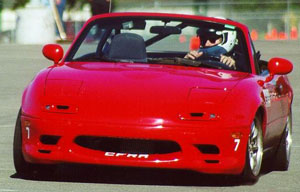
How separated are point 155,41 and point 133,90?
235 centimetres

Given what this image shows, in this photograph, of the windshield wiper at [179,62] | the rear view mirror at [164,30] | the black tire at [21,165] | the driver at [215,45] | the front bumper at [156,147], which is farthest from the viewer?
the rear view mirror at [164,30]

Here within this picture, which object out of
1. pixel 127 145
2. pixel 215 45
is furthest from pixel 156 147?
pixel 215 45

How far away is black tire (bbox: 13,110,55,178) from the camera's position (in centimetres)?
913

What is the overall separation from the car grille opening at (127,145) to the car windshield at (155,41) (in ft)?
4.62

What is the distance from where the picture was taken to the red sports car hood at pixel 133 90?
8.71 metres

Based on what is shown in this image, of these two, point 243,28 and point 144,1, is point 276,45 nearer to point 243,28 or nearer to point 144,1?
point 144,1

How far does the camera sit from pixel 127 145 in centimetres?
869

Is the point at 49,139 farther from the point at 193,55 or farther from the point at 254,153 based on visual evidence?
the point at 193,55

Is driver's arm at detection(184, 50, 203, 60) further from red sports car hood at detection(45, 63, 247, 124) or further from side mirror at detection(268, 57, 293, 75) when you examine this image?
red sports car hood at detection(45, 63, 247, 124)

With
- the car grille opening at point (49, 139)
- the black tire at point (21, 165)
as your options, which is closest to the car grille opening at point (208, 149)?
the car grille opening at point (49, 139)

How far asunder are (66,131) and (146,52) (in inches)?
82.9

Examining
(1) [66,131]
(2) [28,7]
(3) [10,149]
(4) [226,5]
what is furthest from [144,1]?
(1) [66,131]

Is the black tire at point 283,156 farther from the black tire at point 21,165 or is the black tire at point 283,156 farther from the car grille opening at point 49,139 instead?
the car grille opening at point 49,139

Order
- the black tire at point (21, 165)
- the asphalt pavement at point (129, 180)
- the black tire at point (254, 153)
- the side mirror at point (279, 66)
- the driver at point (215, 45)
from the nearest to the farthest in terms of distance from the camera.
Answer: the asphalt pavement at point (129, 180) → the black tire at point (254, 153) → the black tire at point (21, 165) → the side mirror at point (279, 66) → the driver at point (215, 45)
